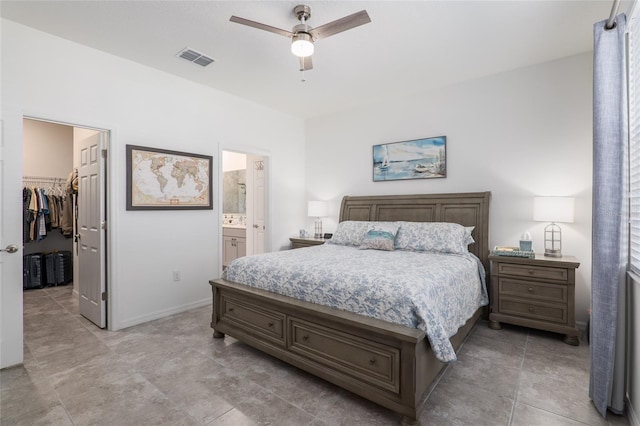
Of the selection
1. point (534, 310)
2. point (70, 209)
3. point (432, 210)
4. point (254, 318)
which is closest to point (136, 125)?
point (254, 318)

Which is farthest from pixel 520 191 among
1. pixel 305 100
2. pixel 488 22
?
pixel 305 100

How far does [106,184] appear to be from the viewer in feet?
10.9

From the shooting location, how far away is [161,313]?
366cm

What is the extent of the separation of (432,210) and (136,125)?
3.60m

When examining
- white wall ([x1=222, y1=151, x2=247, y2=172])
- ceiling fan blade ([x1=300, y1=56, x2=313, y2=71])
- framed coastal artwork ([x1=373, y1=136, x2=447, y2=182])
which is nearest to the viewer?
ceiling fan blade ([x1=300, y1=56, x2=313, y2=71])

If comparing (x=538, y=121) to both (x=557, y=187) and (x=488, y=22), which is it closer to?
(x=557, y=187)

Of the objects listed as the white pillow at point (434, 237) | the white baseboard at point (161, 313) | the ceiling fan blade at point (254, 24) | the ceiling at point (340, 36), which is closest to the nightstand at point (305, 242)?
the white pillow at point (434, 237)

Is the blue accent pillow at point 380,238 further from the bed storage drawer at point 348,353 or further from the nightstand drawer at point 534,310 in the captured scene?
the bed storage drawer at point 348,353

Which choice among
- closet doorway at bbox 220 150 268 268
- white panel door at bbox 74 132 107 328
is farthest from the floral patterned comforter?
closet doorway at bbox 220 150 268 268

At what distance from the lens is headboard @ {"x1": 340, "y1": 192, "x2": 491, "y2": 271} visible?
3.67 metres

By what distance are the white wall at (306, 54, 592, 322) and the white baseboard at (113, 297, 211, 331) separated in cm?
280

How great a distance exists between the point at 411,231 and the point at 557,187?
1.58m

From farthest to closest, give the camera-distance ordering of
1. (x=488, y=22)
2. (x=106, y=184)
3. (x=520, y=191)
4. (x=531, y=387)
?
(x=520, y=191), (x=106, y=184), (x=488, y=22), (x=531, y=387)

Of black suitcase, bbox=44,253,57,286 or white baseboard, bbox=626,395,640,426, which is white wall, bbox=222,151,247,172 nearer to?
black suitcase, bbox=44,253,57,286
